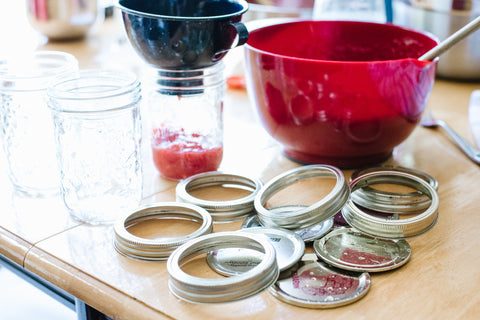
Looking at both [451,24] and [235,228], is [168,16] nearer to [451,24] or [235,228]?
[235,228]

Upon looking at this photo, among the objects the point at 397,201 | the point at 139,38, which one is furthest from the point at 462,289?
the point at 139,38

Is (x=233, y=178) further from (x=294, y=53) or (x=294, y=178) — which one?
(x=294, y=53)

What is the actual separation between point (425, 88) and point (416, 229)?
0.23m

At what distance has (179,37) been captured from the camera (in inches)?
27.3

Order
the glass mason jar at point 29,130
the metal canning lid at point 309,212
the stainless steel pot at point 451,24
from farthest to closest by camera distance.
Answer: the stainless steel pot at point 451,24 → the glass mason jar at point 29,130 → the metal canning lid at point 309,212

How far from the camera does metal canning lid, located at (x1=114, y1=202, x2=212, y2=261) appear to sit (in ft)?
2.05

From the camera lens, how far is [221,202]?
71 cm

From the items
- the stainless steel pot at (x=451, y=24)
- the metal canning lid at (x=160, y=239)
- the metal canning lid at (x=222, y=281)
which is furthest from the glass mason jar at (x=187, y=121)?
the stainless steel pot at (x=451, y=24)

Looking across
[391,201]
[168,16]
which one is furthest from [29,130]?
[391,201]

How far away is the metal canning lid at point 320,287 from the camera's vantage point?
56cm

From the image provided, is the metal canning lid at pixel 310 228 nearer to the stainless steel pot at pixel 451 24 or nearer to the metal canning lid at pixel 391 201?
the metal canning lid at pixel 391 201

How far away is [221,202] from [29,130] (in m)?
0.27

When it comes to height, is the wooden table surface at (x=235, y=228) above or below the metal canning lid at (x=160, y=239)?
below

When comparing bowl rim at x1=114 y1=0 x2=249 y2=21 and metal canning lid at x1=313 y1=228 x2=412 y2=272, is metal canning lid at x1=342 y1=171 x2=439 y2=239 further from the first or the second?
bowl rim at x1=114 y1=0 x2=249 y2=21
